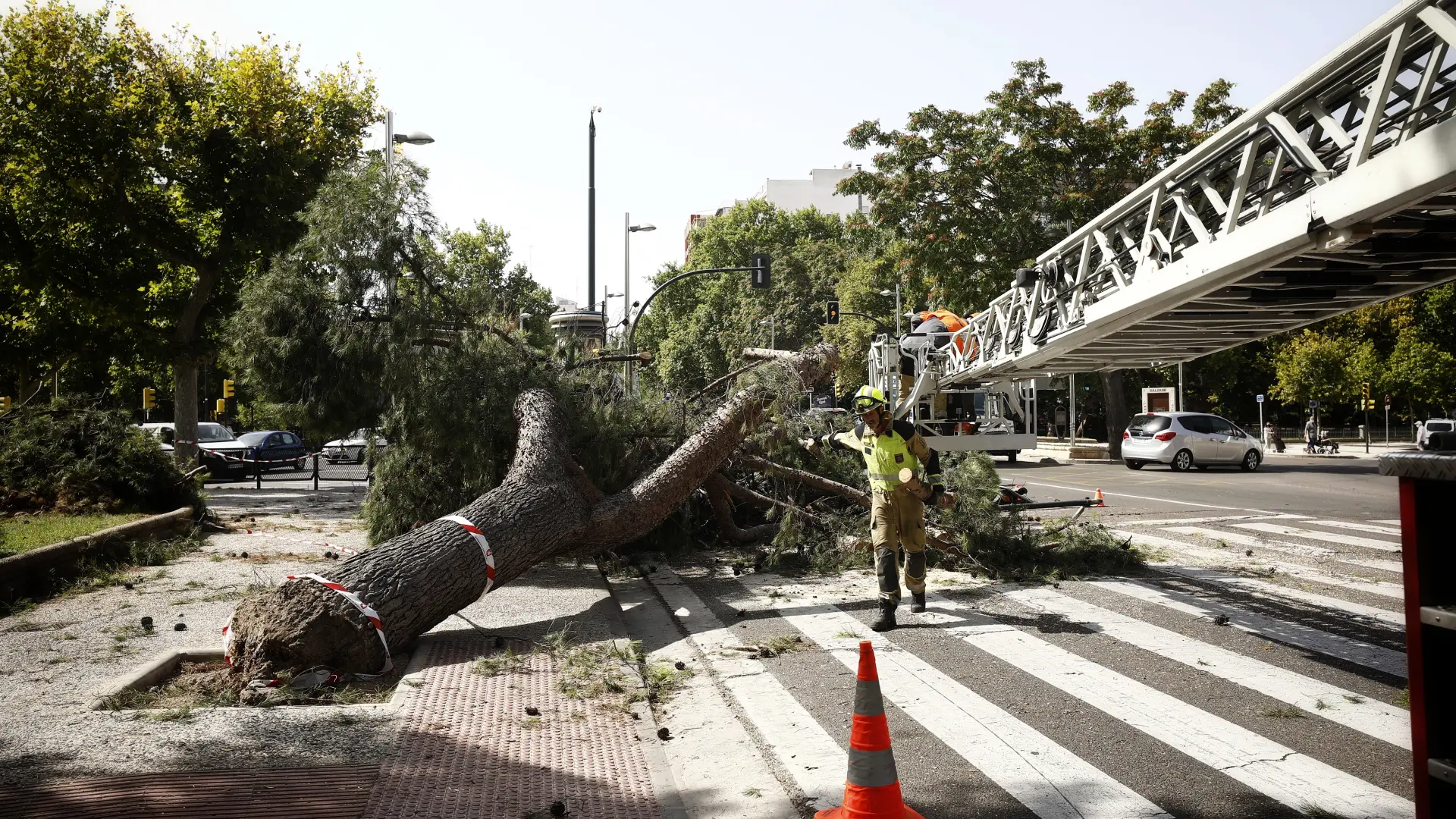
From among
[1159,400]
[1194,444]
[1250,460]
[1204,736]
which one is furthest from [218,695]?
[1159,400]

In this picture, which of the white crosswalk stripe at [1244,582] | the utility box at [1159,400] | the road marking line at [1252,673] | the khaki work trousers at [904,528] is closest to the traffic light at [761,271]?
the white crosswalk stripe at [1244,582]

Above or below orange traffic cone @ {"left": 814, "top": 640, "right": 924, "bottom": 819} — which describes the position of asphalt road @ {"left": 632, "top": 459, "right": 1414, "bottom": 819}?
below

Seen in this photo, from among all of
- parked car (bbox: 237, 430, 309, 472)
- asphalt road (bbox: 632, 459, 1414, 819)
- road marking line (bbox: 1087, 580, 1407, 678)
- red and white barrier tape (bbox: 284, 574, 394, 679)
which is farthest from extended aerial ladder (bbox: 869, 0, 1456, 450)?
parked car (bbox: 237, 430, 309, 472)

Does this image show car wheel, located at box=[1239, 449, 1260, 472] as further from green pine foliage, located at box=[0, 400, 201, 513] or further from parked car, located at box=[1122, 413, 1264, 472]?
green pine foliage, located at box=[0, 400, 201, 513]

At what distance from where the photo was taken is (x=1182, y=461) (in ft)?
81.3

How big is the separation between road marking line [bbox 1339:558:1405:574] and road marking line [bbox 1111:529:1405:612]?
1.92 ft

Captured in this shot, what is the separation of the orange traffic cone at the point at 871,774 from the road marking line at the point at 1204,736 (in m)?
1.57

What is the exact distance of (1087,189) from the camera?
91.0 ft

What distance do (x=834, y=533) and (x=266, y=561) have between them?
583 centimetres

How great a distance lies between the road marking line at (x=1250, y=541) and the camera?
34.0 ft

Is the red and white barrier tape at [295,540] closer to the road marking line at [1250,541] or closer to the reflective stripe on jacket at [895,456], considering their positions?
the reflective stripe on jacket at [895,456]

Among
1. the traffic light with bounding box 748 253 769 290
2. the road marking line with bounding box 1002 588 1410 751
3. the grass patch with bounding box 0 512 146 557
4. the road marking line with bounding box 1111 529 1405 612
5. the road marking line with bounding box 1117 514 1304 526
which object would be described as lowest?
the road marking line with bounding box 1002 588 1410 751

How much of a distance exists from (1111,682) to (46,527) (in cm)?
1024

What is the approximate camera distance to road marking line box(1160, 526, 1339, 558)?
10359 mm
